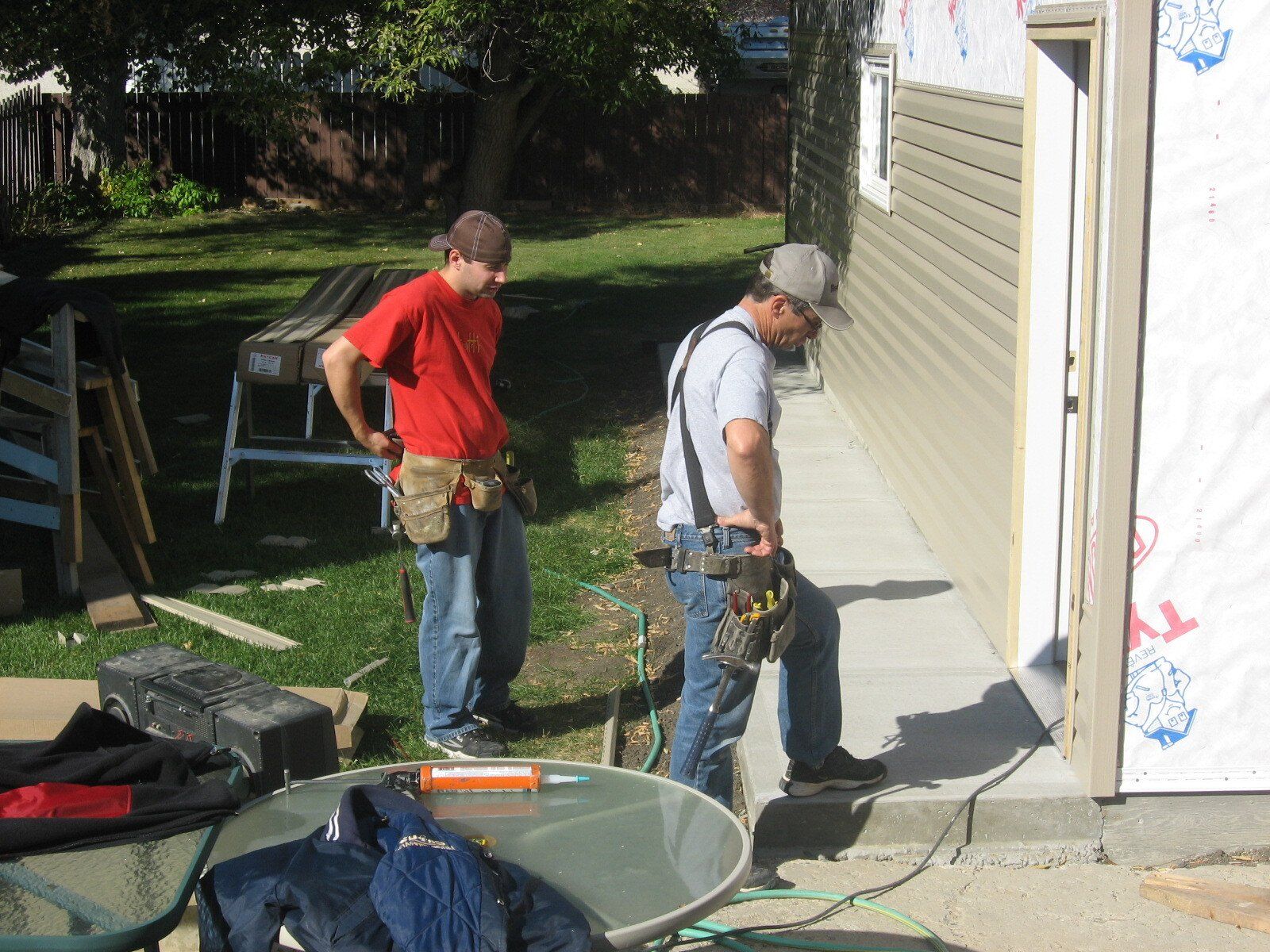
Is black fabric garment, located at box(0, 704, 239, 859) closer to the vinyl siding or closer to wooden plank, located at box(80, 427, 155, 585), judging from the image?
the vinyl siding

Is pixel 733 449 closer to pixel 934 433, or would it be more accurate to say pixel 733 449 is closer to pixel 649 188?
pixel 934 433

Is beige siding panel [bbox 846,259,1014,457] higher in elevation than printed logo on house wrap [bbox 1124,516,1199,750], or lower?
higher

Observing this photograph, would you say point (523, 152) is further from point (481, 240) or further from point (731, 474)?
point (731, 474)

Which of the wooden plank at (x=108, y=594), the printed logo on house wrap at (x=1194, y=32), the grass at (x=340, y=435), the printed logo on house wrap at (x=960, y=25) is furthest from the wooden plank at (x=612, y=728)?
the printed logo on house wrap at (x=960, y=25)

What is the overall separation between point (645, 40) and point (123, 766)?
9.69 metres

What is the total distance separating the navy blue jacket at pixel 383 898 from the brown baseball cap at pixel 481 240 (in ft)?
7.86

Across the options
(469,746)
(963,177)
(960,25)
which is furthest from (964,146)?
(469,746)

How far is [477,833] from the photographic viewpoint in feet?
9.34

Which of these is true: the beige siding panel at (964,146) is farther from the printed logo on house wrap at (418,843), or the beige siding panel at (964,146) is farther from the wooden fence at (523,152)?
the wooden fence at (523,152)

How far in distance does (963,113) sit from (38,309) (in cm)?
446

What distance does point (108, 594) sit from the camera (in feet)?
20.6

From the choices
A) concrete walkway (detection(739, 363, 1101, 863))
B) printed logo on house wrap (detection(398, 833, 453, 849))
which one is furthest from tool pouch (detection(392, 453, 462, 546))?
printed logo on house wrap (detection(398, 833, 453, 849))

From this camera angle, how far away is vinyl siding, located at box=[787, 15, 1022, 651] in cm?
547

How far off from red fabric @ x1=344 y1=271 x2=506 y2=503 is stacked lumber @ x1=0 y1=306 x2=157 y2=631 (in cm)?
229
